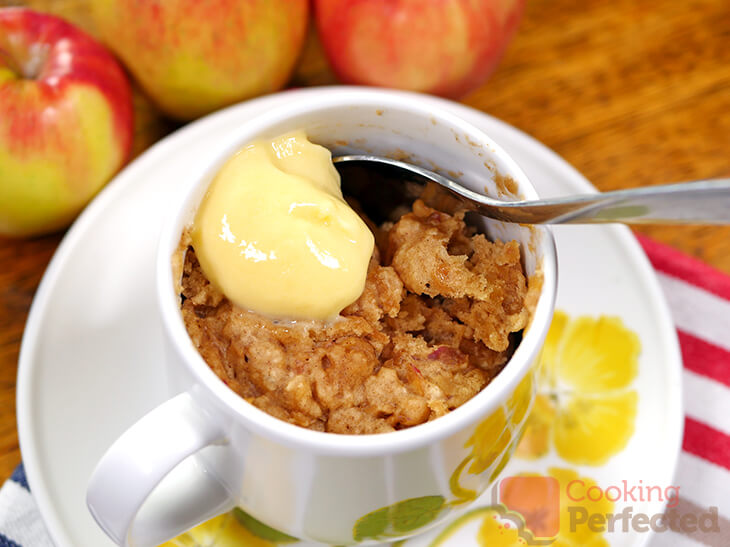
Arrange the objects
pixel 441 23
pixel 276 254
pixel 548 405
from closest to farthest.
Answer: pixel 276 254 → pixel 548 405 → pixel 441 23

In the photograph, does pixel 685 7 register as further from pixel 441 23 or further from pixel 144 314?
pixel 144 314

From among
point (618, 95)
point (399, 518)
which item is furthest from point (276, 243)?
point (618, 95)

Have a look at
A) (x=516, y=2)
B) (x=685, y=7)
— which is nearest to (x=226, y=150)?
(x=516, y=2)

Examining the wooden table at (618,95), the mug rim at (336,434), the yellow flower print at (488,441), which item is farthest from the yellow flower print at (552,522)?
the wooden table at (618,95)

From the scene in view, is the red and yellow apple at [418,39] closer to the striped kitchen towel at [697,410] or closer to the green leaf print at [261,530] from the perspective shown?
the striped kitchen towel at [697,410]

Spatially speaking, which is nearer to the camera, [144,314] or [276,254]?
[276,254]

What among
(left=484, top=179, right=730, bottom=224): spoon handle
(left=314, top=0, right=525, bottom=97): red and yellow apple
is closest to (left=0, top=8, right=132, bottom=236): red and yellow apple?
(left=314, top=0, right=525, bottom=97): red and yellow apple

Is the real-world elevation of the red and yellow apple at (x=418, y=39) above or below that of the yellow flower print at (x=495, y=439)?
above
